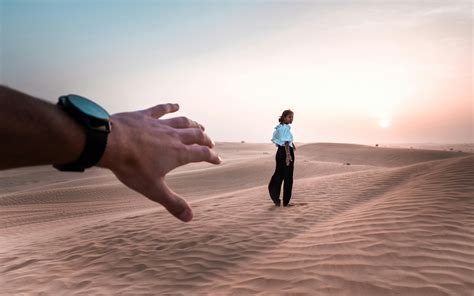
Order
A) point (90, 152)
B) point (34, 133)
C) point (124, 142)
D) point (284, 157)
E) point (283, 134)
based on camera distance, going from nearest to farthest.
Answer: point (34, 133), point (90, 152), point (124, 142), point (283, 134), point (284, 157)

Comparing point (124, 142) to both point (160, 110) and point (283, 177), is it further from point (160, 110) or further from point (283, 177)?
point (283, 177)

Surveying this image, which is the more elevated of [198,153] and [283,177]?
[198,153]

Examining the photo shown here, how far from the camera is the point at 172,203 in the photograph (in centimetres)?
167

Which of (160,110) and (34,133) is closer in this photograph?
(34,133)

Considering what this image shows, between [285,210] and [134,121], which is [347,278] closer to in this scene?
[134,121]

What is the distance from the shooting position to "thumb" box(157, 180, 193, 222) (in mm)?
1650

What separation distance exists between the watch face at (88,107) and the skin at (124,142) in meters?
0.06

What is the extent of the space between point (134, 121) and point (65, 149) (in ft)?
1.34

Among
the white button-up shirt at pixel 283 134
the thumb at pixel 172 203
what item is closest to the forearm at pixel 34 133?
the thumb at pixel 172 203

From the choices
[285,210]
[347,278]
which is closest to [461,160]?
[285,210]

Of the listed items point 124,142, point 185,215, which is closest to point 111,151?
point 124,142

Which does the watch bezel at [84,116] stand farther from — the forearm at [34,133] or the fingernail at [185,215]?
the fingernail at [185,215]

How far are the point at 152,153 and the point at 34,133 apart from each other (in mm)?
492

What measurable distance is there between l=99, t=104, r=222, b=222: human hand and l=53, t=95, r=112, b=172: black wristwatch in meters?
0.05
